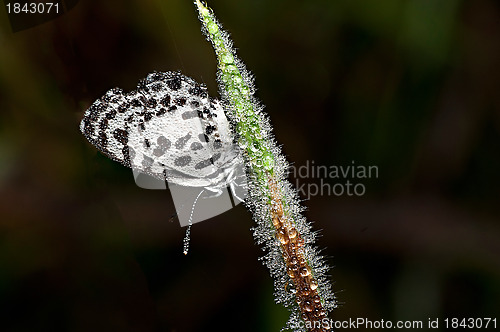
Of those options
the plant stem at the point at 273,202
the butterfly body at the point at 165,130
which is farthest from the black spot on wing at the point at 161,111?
the plant stem at the point at 273,202

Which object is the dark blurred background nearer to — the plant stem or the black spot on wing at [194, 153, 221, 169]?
the black spot on wing at [194, 153, 221, 169]

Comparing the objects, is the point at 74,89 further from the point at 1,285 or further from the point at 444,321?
the point at 444,321

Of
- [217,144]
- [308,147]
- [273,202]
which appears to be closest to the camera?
[273,202]

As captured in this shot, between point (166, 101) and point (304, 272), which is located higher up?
point (166, 101)

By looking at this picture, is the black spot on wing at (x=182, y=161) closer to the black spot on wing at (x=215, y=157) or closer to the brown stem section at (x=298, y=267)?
the black spot on wing at (x=215, y=157)

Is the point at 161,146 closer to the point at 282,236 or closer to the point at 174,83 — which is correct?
the point at 174,83

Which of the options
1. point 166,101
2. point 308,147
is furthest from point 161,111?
point 308,147
